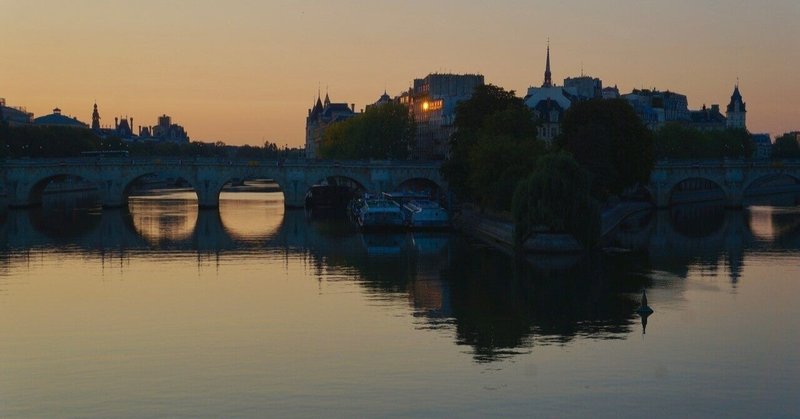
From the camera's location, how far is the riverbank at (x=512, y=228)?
54750 mm

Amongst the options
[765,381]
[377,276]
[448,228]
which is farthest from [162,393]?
[448,228]

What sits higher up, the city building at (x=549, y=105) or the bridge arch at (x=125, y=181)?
the city building at (x=549, y=105)

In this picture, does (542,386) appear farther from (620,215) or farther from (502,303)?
(620,215)

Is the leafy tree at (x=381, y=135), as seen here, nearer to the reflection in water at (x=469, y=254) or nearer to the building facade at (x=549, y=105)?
→ the building facade at (x=549, y=105)

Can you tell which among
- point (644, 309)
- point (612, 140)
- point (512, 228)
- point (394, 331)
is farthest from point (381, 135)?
point (394, 331)

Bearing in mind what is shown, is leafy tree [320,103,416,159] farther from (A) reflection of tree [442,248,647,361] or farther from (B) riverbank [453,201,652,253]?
(A) reflection of tree [442,248,647,361]

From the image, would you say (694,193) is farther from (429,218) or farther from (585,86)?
(429,218)

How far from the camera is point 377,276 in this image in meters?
49.6

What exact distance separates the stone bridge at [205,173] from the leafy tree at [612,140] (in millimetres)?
23682

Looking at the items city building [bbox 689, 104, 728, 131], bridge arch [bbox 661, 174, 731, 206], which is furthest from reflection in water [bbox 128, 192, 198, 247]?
city building [bbox 689, 104, 728, 131]

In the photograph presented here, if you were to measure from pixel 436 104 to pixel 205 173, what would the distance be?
2032 inches

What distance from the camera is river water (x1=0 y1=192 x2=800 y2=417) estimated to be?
26828 millimetres

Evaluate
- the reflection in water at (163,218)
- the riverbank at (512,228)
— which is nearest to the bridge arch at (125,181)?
the reflection in water at (163,218)

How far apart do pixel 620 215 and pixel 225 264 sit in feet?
118
